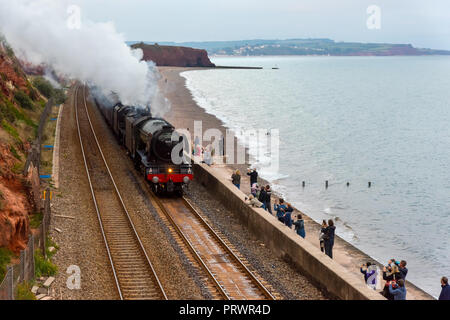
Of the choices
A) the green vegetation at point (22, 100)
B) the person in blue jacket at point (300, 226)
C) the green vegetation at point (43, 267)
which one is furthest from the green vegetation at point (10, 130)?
the person in blue jacket at point (300, 226)

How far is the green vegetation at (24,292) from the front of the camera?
11.8 m

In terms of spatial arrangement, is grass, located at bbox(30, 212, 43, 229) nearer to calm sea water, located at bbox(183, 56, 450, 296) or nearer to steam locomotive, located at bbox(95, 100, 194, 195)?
steam locomotive, located at bbox(95, 100, 194, 195)

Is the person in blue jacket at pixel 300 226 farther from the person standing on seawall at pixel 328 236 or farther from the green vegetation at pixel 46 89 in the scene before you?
the green vegetation at pixel 46 89

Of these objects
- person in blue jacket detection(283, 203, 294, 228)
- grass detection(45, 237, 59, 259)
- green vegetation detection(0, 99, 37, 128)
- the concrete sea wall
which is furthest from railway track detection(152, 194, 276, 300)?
green vegetation detection(0, 99, 37, 128)

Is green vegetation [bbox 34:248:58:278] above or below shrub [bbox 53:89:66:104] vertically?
below

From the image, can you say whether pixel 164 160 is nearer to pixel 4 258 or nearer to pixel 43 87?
pixel 4 258

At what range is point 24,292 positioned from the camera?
12148mm

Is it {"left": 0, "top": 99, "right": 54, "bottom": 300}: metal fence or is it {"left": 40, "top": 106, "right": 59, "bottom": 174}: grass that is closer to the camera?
{"left": 0, "top": 99, "right": 54, "bottom": 300}: metal fence

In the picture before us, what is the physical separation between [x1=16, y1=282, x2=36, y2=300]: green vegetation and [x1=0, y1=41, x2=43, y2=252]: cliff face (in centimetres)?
224

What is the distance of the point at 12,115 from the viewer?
98.4 ft

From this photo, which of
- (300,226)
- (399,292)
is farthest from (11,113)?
(399,292)

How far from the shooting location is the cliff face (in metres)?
15.0

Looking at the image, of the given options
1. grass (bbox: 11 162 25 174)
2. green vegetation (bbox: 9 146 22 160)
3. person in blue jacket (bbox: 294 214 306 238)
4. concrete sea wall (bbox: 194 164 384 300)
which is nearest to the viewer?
concrete sea wall (bbox: 194 164 384 300)

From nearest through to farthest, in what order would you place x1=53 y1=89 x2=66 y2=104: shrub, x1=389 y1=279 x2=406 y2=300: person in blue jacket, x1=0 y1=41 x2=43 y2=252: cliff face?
x1=389 y1=279 x2=406 y2=300: person in blue jacket
x1=0 y1=41 x2=43 y2=252: cliff face
x1=53 y1=89 x2=66 y2=104: shrub
